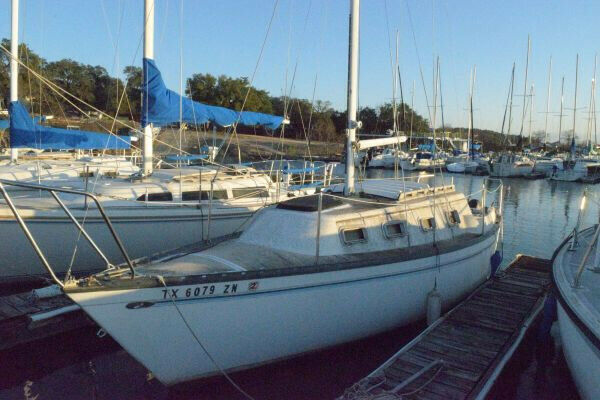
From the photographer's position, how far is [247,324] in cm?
771

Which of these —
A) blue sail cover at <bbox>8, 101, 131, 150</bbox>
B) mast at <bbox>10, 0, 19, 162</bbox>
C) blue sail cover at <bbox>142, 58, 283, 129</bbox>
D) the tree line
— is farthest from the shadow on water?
the tree line

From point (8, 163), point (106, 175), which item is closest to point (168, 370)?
A: point (106, 175)

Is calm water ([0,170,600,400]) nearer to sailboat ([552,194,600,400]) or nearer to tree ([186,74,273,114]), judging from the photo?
sailboat ([552,194,600,400])

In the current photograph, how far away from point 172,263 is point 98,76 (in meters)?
85.1

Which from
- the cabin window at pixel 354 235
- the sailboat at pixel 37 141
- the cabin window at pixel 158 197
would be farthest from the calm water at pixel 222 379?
the sailboat at pixel 37 141

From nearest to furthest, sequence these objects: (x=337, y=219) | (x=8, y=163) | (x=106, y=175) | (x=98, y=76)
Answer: (x=337, y=219)
(x=106, y=175)
(x=8, y=163)
(x=98, y=76)

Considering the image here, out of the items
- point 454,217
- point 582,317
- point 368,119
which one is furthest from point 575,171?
point 582,317

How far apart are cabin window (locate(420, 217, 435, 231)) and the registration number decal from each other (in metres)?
4.76

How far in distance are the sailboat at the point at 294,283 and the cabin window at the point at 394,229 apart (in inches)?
1.1

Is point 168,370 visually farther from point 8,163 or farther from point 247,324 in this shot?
point 8,163

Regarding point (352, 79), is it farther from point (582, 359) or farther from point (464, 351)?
point (582, 359)

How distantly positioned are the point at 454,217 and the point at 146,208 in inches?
296

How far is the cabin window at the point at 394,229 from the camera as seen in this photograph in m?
9.85

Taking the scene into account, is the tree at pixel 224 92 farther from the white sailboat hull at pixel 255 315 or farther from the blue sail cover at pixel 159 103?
the white sailboat hull at pixel 255 315
